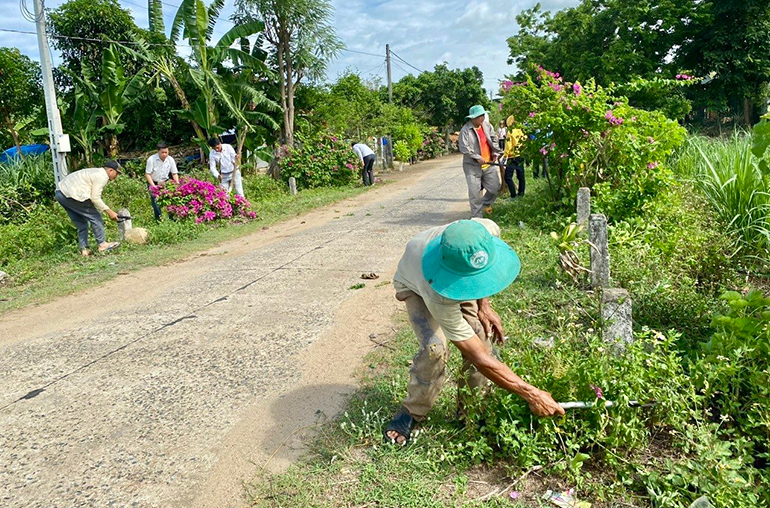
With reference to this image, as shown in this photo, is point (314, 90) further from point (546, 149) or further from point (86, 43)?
point (546, 149)

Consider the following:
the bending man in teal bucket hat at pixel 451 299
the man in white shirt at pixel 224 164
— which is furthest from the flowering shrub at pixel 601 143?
the man in white shirt at pixel 224 164

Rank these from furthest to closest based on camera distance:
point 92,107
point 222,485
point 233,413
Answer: point 92,107, point 233,413, point 222,485

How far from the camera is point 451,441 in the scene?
3.18 metres

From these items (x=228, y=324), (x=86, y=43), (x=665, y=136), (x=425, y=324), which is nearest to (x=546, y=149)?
(x=665, y=136)

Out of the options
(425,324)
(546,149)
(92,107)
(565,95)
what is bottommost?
(425,324)

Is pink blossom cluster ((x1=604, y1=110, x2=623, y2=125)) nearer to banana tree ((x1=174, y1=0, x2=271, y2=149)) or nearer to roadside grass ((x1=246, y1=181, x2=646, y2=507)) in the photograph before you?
roadside grass ((x1=246, y1=181, x2=646, y2=507))

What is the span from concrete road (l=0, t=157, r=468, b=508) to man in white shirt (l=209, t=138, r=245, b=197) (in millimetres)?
4600

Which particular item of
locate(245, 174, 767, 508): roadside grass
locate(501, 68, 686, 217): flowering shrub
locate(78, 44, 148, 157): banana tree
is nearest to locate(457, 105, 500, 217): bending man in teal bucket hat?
locate(501, 68, 686, 217): flowering shrub

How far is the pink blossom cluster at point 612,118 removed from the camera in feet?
22.8

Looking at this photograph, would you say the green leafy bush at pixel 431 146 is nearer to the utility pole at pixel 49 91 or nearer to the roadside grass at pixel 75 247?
the roadside grass at pixel 75 247

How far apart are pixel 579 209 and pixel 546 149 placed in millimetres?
2120

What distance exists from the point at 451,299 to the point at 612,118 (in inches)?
208

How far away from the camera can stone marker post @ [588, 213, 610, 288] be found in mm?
4734

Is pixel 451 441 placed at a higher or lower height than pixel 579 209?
lower
